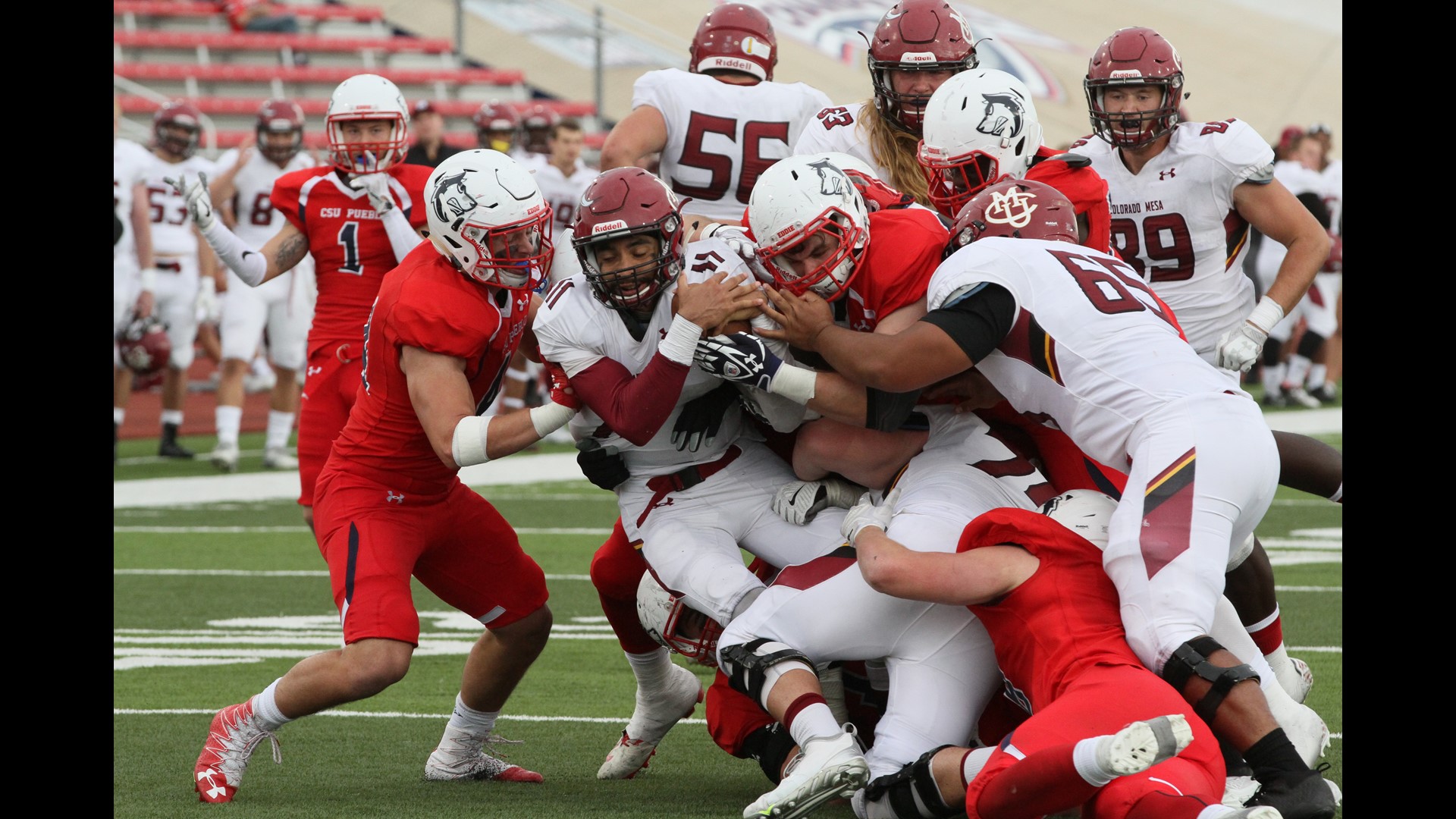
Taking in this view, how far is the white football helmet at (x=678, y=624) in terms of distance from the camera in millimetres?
4102

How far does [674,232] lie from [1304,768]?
176 centimetres

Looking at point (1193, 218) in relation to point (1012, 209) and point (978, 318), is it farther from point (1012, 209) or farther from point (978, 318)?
point (978, 318)

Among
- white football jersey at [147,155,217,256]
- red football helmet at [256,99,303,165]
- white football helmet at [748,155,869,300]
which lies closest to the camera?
white football helmet at [748,155,869,300]

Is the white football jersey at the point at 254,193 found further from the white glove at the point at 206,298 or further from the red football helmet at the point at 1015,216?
the red football helmet at the point at 1015,216

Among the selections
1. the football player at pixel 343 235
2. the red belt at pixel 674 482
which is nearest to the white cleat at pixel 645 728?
the red belt at pixel 674 482

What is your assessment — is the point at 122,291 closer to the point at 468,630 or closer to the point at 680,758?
the point at 468,630

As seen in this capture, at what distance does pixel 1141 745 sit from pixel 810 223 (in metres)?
1.38

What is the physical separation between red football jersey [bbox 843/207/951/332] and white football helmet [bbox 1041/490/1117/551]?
1.84ft

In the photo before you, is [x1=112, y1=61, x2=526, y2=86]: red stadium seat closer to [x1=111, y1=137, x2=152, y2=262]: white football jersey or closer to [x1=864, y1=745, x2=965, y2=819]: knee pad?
[x1=111, y1=137, x2=152, y2=262]: white football jersey

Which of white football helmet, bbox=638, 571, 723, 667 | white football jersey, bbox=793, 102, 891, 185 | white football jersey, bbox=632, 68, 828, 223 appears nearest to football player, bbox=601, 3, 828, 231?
white football jersey, bbox=632, 68, 828, 223

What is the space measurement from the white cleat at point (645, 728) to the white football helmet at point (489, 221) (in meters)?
1.09

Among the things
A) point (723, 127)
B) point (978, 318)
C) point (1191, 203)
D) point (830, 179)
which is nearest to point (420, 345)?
point (830, 179)

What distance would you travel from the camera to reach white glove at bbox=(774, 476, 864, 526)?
411cm

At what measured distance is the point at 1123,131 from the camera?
521 centimetres
